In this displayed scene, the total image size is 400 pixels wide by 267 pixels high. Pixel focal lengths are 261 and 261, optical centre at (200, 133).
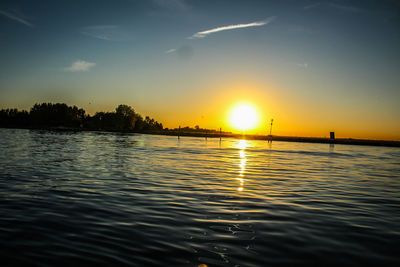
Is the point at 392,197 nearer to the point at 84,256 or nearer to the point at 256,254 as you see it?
the point at 256,254

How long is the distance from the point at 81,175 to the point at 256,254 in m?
12.3

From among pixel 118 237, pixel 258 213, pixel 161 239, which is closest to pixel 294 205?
pixel 258 213

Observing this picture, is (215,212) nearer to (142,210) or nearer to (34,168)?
(142,210)

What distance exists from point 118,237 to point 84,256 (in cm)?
108

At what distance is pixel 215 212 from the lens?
866cm

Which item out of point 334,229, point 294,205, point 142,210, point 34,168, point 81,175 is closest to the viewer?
point 334,229

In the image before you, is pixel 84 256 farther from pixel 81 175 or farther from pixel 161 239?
pixel 81 175

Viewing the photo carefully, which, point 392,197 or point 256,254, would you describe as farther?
point 392,197

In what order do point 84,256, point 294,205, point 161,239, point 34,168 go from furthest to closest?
point 34,168 → point 294,205 → point 161,239 → point 84,256

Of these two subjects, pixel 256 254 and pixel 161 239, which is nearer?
pixel 256 254

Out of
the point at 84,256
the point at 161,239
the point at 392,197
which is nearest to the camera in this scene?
the point at 84,256

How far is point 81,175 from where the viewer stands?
14961mm

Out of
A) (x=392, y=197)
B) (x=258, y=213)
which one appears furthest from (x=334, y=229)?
(x=392, y=197)

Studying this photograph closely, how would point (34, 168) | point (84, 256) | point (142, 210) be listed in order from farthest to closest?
point (34, 168)
point (142, 210)
point (84, 256)
